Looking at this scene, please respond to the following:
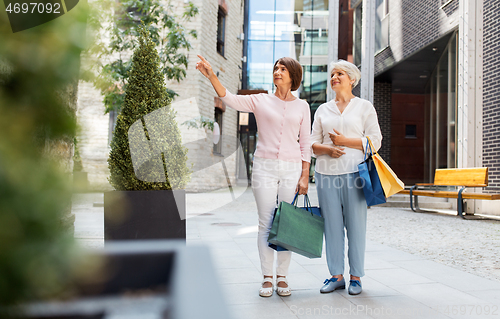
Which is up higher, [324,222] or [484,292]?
[324,222]

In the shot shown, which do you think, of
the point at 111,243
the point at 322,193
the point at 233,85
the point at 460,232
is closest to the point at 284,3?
the point at 233,85

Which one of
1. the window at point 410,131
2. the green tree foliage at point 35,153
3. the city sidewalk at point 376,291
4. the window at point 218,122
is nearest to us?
the green tree foliage at point 35,153

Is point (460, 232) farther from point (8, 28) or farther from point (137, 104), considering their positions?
point (8, 28)

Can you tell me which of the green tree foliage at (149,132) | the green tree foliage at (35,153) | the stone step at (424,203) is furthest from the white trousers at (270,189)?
the stone step at (424,203)

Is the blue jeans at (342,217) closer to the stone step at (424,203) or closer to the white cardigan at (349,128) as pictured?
the white cardigan at (349,128)

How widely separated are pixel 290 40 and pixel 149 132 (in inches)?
651

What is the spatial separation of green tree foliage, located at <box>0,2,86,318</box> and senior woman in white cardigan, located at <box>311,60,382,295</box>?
2623mm

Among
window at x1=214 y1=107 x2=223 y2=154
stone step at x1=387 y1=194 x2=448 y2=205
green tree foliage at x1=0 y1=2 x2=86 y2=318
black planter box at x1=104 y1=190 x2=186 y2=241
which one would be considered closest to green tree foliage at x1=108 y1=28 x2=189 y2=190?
black planter box at x1=104 y1=190 x2=186 y2=241

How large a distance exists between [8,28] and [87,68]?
0.29ft

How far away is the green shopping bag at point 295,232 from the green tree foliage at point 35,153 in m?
2.26

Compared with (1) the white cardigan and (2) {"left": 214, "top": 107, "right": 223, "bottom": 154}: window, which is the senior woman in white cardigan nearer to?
(1) the white cardigan

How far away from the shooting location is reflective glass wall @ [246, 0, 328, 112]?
18.7m

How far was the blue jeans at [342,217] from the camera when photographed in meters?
2.96

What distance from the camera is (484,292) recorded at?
2895mm
